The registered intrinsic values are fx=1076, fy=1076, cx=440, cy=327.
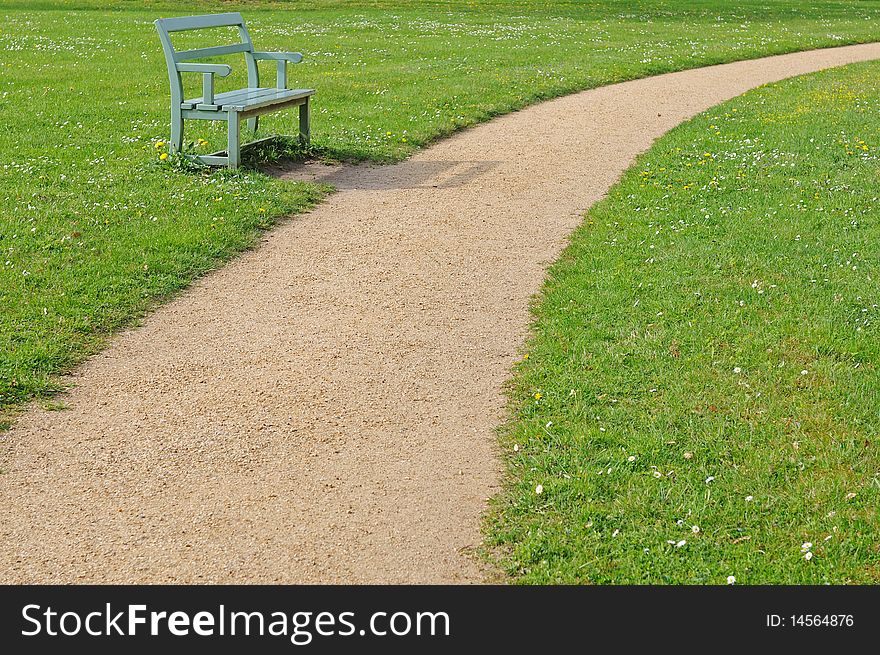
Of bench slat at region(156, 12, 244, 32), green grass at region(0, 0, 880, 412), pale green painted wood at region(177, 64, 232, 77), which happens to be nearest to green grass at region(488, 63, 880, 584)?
green grass at region(0, 0, 880, 412)

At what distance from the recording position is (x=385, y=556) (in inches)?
144

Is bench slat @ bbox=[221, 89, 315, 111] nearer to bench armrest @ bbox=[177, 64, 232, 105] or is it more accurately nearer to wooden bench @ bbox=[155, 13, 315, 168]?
wooden bench @ bbox=[155, 13, 315, 168]

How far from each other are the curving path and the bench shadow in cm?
85

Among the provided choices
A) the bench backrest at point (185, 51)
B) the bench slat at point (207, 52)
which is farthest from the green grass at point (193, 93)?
the bench slat at point (207, 52)

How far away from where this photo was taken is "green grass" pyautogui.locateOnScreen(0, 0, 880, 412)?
6.29 metres

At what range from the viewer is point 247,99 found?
936 centimetres

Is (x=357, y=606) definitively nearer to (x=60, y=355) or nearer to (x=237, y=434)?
(x=237, y=434)

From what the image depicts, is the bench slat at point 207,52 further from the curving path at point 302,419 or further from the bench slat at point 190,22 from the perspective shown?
the curving path at point 302,419

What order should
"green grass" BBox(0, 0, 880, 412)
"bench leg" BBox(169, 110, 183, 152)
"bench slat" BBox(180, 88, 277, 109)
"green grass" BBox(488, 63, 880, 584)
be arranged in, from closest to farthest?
1. "green grass" BBox(488, 63, 880, 584)
2. "green grass" BBox(0, 0, 880, 412)
3. "bench slat" BBox(180, 88, 277, 109)
4. "bench leg" BBox(169, 110, 183, 152)

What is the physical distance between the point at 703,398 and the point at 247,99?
5808mm

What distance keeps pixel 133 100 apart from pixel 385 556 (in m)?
10.6

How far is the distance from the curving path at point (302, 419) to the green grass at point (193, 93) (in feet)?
1.20

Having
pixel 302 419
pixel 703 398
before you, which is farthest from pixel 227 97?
pixel 703 398

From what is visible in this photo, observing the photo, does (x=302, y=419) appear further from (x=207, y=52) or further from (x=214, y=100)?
(x=207, y=52)
